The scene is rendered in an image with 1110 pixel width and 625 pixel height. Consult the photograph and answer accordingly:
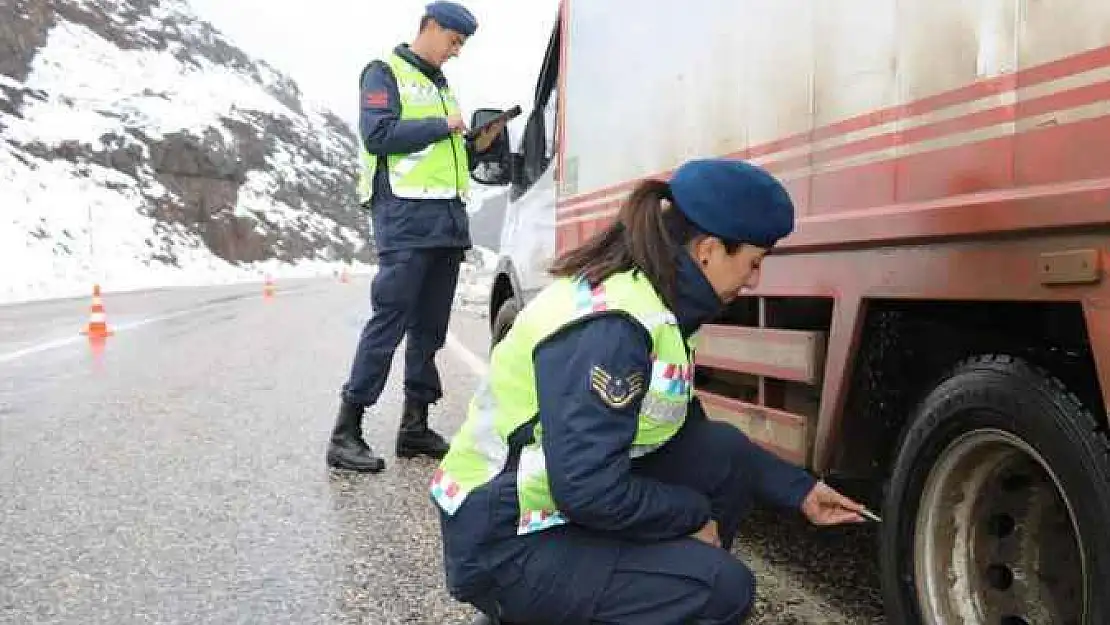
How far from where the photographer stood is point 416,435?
512cm

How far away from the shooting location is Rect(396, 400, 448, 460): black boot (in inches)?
201

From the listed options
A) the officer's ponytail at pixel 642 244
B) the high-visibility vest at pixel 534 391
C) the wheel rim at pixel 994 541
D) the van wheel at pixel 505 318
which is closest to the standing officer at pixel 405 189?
the van wheel at pixel 505 318

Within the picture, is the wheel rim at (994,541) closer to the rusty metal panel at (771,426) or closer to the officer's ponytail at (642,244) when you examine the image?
the rusty metal panel at (771,426)

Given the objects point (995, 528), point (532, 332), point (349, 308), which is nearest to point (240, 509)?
point (532, 332)

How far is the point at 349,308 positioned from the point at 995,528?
55.7 ft

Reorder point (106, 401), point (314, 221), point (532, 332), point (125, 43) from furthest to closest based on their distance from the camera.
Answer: point (125, 43) < point (314, 221) < point (106, 401) < point (532, 332)

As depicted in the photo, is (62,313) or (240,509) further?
(62,313)

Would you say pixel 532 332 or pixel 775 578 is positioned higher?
pixel 532 332

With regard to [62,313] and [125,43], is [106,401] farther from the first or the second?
[125,43]

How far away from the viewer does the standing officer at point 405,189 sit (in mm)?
4707

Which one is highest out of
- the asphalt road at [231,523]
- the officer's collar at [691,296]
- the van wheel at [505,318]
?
the officer's collar at [691,296]

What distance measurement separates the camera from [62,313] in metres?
17.8

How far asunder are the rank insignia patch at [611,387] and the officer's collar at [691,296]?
24 centimetres

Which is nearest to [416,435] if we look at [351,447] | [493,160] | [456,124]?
[351,447]
